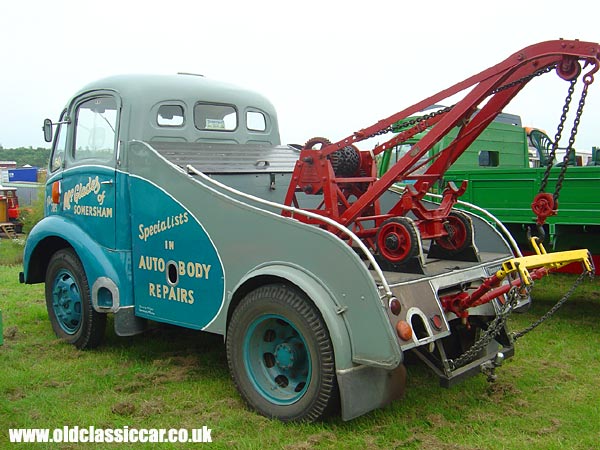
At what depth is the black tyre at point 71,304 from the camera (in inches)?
226

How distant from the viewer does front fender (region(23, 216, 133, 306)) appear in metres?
5.34

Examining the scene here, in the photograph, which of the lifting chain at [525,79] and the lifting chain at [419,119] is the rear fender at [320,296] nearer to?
the lifting chain at [419,119]

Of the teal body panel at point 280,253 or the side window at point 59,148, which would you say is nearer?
the teal body panel at point 280,253

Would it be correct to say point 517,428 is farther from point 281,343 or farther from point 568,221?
point 568,221

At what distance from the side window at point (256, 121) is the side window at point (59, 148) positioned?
5.90 ft

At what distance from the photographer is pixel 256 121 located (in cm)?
681

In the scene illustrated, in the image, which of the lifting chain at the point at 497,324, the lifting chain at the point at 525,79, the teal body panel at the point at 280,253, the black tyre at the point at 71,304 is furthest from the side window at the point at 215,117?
the lifting chain at the point at 497,324

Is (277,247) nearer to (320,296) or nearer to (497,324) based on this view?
(320,296)

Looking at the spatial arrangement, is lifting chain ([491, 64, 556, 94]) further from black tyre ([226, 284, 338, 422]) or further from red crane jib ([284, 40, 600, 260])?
black tyre ([226, 284, 338, 422])

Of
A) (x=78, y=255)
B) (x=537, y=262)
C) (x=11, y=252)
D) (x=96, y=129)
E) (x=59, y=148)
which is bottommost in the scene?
(x=11, y=252)

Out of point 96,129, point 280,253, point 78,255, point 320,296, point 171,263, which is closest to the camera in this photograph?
point 320,296

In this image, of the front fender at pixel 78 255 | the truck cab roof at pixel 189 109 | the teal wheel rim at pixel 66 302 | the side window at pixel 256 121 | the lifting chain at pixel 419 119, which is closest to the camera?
the lifting chain at pixel 419 119

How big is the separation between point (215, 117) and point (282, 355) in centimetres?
295

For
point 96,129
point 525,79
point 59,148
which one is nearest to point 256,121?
point 96,129
